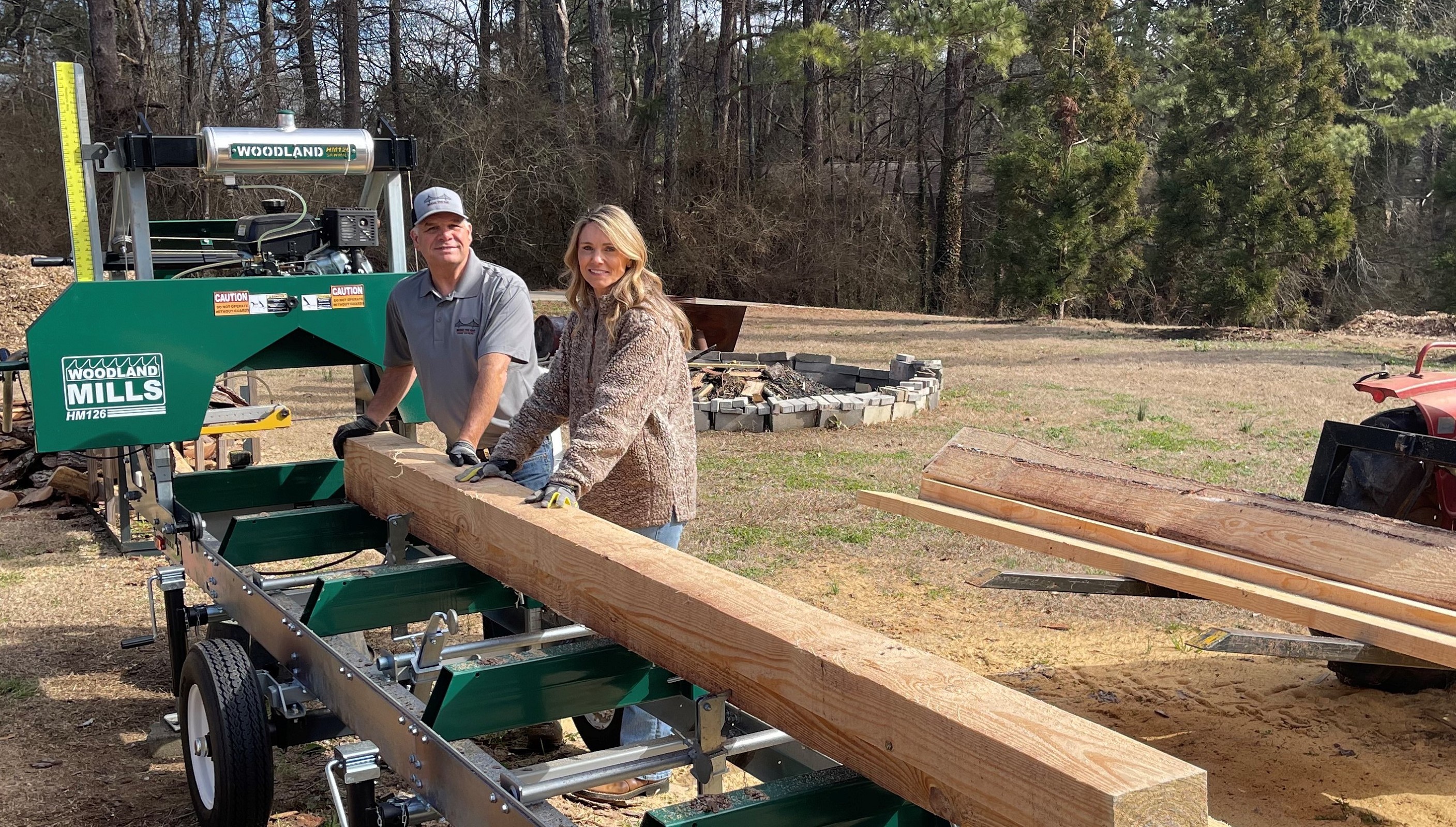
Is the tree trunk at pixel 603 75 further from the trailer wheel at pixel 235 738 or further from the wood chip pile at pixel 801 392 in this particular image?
the trailer wheel at pixel 235 738

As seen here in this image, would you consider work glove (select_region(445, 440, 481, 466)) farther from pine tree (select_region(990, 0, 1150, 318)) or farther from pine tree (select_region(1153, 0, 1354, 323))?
pine tree (select_region(990, 0, 1150, 318))

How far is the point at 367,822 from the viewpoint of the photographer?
8.54ft

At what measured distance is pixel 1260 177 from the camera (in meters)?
18.9

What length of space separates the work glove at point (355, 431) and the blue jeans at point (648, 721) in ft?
4.68

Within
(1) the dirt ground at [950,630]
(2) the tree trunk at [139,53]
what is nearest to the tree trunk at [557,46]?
(2) the tree trunk at [139,53]

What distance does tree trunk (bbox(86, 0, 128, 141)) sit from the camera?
17578mm

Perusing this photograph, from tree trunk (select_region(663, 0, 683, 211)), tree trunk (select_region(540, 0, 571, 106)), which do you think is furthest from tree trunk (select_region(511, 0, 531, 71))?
tree trunk (select_region(663, 0, 683, 211))

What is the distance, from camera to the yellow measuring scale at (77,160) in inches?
187

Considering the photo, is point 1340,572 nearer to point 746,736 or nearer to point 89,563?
point 746,736

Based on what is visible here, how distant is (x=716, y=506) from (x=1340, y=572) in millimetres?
4439

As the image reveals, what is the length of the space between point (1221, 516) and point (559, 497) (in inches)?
82.7

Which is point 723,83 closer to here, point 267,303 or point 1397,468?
point 267,303

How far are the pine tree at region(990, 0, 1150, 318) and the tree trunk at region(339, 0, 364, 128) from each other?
42.0ft

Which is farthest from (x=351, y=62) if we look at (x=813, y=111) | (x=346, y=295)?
(x=346, y=295)
